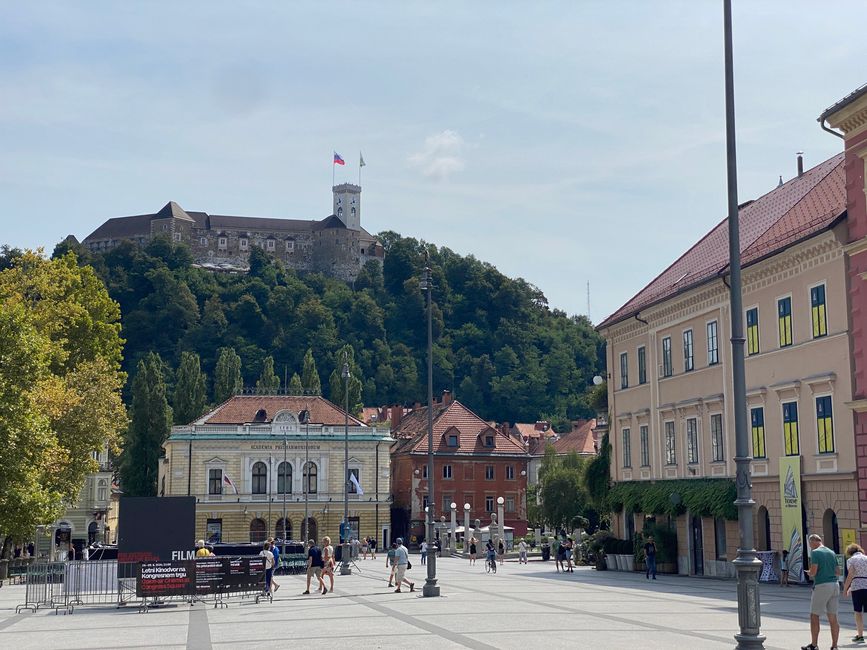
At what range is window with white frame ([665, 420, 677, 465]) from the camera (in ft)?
146

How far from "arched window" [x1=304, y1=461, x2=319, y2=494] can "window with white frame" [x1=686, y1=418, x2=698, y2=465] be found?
42195mm

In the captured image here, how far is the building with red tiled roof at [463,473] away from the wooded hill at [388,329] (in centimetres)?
4489

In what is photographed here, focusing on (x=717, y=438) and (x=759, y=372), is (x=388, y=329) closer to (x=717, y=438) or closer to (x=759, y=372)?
(x=717, y=438)

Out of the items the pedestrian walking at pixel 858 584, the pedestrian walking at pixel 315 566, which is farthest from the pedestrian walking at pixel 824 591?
the pedestrian walking at pixel 315 566

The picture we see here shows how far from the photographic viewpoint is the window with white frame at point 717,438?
1581 inches

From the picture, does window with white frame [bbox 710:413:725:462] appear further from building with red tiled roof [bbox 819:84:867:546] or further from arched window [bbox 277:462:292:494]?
arched window [bbox 277:462:292:494]

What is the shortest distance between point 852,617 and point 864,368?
10.0 m

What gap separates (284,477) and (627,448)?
36944 millimetres

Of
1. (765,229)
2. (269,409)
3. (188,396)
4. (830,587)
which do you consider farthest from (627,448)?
(188,396)

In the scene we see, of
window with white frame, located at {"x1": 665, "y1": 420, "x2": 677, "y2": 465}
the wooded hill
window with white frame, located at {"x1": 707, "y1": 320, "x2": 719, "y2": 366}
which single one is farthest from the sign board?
the wooded hill

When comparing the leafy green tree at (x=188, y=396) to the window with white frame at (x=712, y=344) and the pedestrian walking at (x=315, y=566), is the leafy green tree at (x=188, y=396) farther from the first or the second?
the pedestrian walking at (x=315, y=566)

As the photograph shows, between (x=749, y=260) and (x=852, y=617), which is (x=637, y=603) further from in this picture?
(x=749, y=260)

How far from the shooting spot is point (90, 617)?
2703 cm

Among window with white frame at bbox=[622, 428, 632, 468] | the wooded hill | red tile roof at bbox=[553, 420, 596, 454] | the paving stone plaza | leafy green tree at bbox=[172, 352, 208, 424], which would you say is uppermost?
the wooded hill
